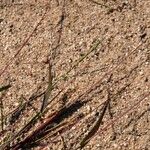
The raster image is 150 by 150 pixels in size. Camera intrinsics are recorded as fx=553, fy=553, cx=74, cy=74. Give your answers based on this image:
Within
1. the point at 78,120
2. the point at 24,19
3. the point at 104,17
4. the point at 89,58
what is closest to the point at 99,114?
the point at 78,120

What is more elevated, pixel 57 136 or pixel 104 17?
pixel 104 17

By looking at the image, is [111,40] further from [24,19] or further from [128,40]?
[24,19]

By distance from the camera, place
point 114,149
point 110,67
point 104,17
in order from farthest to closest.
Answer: point 104,17 < point 110,67 < point 114,149

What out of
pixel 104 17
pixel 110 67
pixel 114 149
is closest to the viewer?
pixel 114 149

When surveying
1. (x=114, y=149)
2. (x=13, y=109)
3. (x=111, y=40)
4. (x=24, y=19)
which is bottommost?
(x=114, y=149)

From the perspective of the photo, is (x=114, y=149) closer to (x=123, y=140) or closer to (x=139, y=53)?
(x=123, y=140)

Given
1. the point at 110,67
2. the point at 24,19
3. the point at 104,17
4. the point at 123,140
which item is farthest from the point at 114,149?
the point at 24,19

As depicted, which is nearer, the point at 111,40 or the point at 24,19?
the point at 111,40
